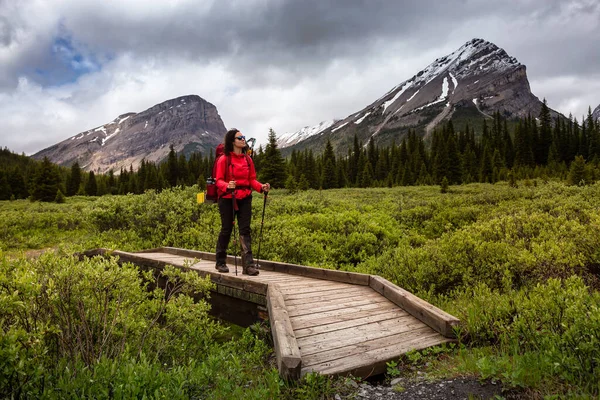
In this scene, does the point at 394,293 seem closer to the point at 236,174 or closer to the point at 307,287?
the point at 307,287

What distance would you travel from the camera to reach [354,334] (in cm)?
470

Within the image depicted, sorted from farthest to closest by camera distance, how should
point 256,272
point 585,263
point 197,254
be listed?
1. point 197,254
2. point 256,272
3. point 585,263

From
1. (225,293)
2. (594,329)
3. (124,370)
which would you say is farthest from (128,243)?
(594,329)

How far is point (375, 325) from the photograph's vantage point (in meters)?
5.03

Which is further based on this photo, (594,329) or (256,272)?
(256,272)

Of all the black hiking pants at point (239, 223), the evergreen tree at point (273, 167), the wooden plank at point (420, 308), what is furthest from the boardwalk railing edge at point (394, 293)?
the evergreen tree at point (273, 167)

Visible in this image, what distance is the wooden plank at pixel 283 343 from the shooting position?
11.5 ft

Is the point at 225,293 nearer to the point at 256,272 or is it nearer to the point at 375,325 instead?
the point at 256,272

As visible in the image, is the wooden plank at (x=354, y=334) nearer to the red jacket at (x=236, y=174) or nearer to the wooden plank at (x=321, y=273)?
the wooden plank at (x=321, y=273)

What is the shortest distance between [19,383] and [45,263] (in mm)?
1607

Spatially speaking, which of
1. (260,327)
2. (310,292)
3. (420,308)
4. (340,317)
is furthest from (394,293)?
(260,327)

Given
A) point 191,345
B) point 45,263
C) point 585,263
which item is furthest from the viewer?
point 585,263

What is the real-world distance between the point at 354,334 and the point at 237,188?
4003 millimetres

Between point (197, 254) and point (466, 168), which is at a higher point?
point (466, 168)
